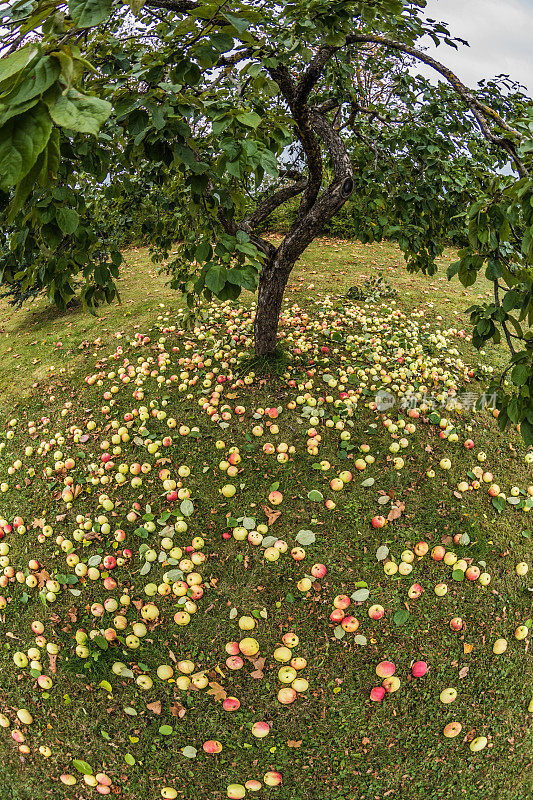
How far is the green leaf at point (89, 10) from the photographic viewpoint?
3.12 ft

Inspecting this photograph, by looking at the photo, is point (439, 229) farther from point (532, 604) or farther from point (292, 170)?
point (532, 604)

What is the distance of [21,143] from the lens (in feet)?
2.51

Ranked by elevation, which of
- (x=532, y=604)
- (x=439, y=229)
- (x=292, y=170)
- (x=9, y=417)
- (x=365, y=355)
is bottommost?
(x=532, y=604)

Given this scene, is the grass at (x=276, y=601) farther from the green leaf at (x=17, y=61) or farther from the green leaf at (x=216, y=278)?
the green leaf at (x=17, y=61)

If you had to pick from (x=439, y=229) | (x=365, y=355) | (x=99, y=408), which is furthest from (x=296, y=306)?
(x=99, y=408)

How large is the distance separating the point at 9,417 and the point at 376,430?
374 cm

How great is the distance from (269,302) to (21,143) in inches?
130

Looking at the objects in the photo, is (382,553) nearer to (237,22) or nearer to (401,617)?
(401,617)

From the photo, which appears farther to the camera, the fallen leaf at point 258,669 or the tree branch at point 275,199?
the tree branch at point 275,199

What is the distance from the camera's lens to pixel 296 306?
5699mm

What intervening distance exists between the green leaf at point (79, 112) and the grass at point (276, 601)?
2700 mm

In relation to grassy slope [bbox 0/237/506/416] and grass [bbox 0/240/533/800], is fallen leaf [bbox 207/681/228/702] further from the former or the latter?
grassy slope [bbox 0/237/506/416]

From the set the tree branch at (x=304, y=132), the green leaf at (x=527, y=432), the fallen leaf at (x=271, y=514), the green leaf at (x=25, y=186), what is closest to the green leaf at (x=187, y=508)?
the fallen leaf at (x=271, y=514)

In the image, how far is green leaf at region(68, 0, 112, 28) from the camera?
0.95m
